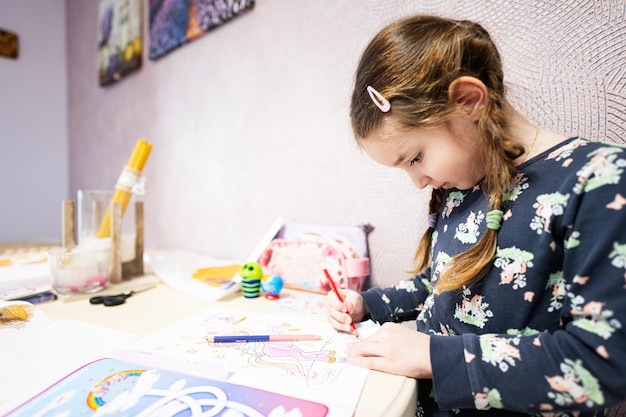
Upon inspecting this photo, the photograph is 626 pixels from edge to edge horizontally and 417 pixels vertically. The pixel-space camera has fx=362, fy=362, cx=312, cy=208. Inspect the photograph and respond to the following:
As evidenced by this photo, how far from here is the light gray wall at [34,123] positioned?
71.8 inches

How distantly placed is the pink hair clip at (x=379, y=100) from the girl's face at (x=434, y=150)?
0.02 meters

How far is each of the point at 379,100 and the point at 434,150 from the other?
95mm

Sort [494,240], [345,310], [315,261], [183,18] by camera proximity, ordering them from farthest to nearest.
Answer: [183,18] → [315,261] → [345,310] → [494,240]

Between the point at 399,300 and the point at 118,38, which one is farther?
the point at 118,38

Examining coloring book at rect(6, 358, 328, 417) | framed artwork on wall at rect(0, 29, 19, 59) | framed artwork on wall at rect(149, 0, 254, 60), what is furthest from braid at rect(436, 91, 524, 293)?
framed artwork on wall at rect(0, 29, 19, 59)

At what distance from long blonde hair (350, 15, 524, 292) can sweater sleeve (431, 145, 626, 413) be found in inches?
3.2

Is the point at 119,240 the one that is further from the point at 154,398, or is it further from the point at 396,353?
the point at 396,353

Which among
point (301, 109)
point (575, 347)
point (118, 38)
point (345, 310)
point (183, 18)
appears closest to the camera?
point (575, 347)

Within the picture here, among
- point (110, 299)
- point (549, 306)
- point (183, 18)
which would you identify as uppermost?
point (183, 18)

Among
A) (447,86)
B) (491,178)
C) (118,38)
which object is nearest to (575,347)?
(491,178)

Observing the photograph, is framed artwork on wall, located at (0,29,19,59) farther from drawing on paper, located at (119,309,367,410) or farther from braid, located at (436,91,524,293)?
braid, located at (436,91,524,293)

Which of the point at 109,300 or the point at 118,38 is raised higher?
the point at 118,38

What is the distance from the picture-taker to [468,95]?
44 centimetres

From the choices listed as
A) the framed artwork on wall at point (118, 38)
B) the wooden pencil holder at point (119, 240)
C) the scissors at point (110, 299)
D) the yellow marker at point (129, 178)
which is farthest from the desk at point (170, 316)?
the framed artwork on wall at point (118, 38)
